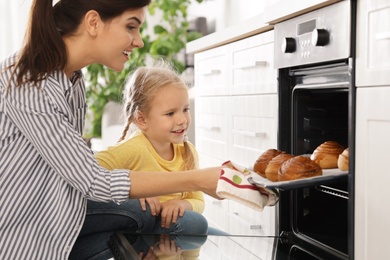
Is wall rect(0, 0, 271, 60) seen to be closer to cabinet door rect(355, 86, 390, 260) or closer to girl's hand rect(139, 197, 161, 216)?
girl's hand rect(139, 197, 161, 216)

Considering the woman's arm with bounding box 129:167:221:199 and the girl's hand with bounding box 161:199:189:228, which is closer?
the woman's arm with bounding box 129:167:221:199

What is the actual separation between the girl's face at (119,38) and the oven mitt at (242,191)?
1.39ft

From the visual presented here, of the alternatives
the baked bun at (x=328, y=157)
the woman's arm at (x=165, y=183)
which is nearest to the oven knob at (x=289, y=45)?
the baked bun at (x=328, y=157)

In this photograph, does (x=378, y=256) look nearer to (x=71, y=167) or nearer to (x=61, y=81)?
(x=71, y=167)

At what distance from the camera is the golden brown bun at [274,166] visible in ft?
4.37

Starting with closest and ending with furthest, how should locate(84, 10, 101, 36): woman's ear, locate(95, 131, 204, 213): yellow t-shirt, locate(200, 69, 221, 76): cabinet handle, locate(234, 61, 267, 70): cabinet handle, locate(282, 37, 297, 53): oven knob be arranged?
1. locate(84, 10, 101, 36): woman's ear
2. locate(282, 37, 297, 53): oven knob
3. locate(95, 131, 204, 213): yellow t-shirt
4. locate(234, 61, 267, 70): cabinet handle
5. locate(200, 69, 221, 76): cabinet handle

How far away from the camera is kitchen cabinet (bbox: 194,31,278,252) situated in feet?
6.10

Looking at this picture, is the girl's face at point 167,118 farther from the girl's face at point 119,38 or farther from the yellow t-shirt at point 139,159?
the girl's face at point 119,38

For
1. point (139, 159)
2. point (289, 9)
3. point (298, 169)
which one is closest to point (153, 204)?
point (139, 159)

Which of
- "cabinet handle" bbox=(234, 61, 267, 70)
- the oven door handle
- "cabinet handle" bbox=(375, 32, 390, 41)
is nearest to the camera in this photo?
"cabinet handle" bbox=(375, 32, 390, 41)

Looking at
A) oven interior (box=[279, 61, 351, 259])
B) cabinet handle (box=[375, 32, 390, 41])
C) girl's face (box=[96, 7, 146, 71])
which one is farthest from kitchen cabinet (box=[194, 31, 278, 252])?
cabinet handle (box=[375, 32, 390, 41])

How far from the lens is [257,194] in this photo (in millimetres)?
1287

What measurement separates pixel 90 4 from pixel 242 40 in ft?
2.49

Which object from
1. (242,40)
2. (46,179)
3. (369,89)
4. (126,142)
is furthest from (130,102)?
(369,89)
